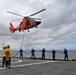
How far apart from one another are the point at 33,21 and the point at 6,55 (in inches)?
737

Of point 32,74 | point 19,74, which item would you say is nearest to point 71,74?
point 32,74

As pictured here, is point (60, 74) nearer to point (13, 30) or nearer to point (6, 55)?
point (6, 55)

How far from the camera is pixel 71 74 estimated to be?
45.0ft

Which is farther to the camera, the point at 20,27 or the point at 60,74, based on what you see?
the point at 20,27

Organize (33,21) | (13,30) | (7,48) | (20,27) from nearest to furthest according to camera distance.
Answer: (7,48) < (33,21) < (20,27) < (13,30)

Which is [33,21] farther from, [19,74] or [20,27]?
[19,74]

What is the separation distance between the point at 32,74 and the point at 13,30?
110 ft

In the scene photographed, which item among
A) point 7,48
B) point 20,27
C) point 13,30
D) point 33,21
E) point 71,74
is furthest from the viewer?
point 13,30

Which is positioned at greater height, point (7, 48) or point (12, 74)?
point (7, 48)

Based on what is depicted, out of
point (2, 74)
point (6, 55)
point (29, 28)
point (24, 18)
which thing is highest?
point (24, 18)

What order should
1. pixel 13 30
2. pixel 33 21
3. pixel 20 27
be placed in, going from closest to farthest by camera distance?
pixel 33 21, pixel 20 27, pixel 13 30

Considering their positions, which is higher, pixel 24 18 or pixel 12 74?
pixel 24 18

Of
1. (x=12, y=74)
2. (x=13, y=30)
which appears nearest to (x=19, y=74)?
(x=12, y=74)

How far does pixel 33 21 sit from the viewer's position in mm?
36000
